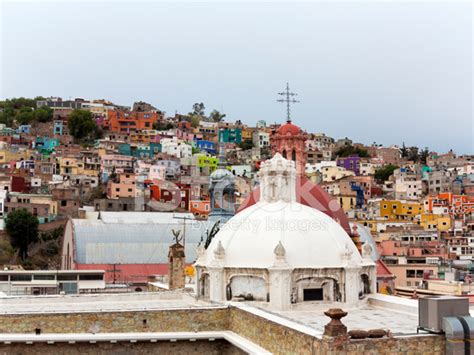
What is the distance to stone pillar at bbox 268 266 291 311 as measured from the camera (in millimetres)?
15102

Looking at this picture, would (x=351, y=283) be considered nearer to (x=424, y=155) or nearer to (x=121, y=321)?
(x=121, y=321)

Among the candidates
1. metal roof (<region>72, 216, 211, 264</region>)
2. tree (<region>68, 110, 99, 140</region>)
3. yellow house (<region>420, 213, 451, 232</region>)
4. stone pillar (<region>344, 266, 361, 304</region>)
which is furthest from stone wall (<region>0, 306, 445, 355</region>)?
tree (<region>68, 110, 99, 140</region>)

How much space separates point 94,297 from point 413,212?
52.0m

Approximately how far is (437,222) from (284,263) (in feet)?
153

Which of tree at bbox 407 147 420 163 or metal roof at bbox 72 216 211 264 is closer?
metal roof at bbox 72 216 211 264

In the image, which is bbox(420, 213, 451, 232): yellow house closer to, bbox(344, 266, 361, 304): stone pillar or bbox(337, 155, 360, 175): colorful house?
bbox(337, 155, 360, 175): colorful house

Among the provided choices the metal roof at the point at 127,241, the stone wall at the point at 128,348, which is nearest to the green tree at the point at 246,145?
the metal roof at the point at 127,241

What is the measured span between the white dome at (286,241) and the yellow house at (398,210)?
5011 cm

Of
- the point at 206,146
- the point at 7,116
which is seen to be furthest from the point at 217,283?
the point at 7,116

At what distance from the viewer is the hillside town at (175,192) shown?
37000 mm

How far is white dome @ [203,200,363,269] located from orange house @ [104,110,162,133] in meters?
78.0

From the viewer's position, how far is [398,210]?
66562mm

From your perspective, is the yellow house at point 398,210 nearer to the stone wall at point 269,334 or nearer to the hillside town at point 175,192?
the hillside town at point 175,192

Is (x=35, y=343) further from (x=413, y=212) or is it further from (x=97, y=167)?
(x=97, y=167)
